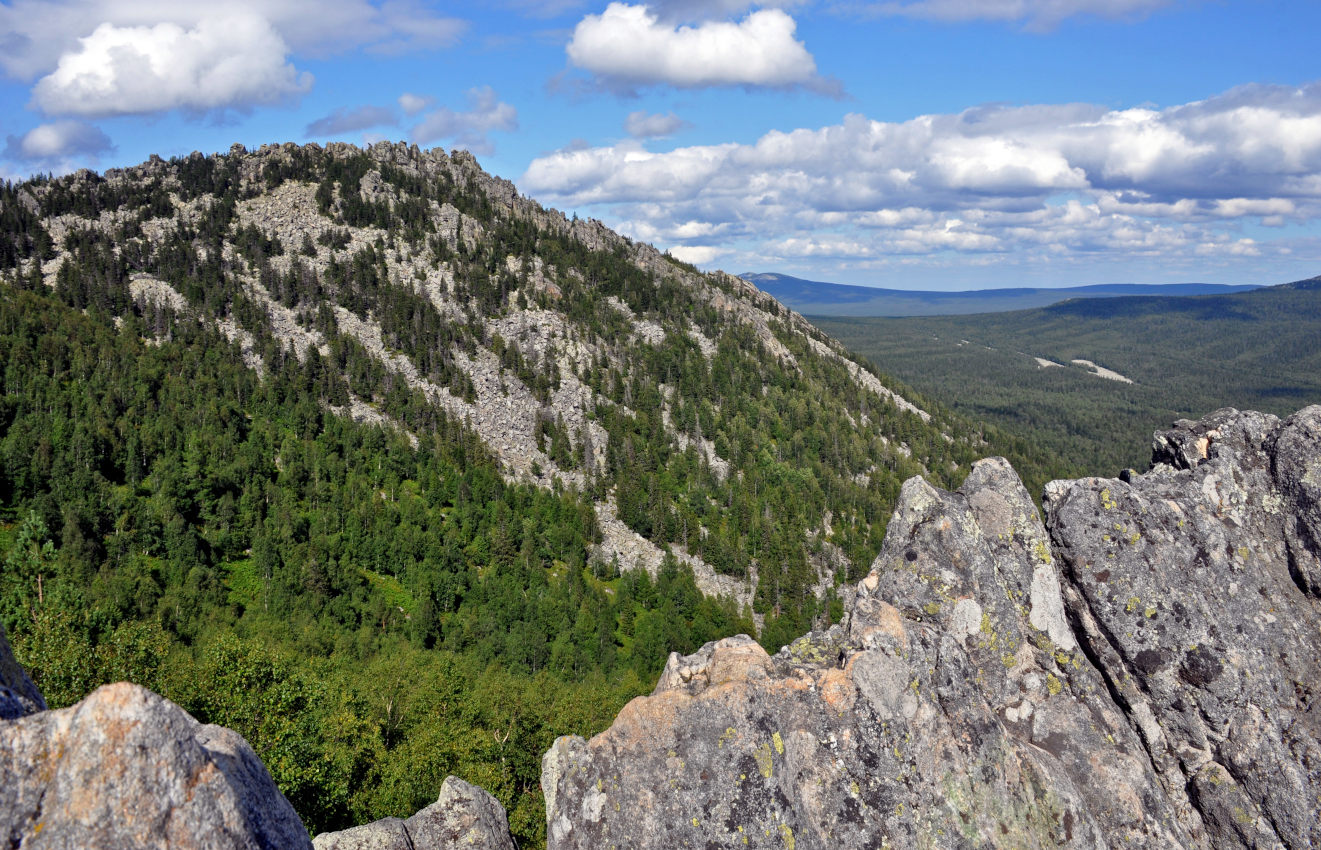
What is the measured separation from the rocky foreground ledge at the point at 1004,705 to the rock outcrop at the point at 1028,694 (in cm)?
6

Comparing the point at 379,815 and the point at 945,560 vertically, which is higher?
the point at 945,560

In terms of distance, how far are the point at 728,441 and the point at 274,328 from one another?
364 ft

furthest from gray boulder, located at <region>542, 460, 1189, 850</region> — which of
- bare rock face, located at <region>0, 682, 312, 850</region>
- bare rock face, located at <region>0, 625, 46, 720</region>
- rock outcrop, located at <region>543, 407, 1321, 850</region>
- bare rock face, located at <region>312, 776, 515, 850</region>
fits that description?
bare rock face, located at <region>0, 625, 46, 720</region>

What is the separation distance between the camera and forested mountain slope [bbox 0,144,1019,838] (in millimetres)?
47062

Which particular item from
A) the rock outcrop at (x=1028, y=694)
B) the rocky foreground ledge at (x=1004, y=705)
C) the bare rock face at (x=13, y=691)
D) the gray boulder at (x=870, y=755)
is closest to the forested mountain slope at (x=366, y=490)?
the bare rock face at (x=13, y=691)

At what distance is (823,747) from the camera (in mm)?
17156

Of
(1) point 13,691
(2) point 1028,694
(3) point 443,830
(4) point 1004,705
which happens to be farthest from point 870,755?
(1) point 13,691

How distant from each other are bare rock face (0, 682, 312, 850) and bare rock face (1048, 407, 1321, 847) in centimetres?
2350

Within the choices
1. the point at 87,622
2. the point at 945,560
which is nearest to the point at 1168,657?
the point at 945,560

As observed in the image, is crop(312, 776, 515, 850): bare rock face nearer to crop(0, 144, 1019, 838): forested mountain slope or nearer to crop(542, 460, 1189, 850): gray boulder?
crop(542, 460, 1189, 850): gray boulder

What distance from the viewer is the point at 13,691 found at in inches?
489

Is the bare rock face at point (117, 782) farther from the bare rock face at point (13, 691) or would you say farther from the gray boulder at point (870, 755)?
the gray boulder at point (870, 755)

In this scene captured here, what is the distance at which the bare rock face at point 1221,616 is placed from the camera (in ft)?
65.7

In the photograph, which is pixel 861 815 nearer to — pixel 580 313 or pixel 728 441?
pixel 728 441
